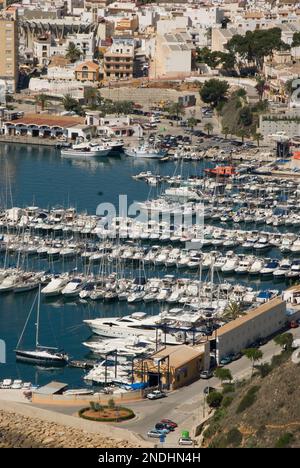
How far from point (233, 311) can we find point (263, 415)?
549cm

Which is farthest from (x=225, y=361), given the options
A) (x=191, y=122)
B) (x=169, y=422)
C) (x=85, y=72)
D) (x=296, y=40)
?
(x=296, y=40)

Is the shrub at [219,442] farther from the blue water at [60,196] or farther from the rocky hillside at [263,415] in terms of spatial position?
the blue water at [60,196]

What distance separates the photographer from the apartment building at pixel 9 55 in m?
39.5

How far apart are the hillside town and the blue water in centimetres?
5

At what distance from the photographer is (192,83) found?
39.4 m

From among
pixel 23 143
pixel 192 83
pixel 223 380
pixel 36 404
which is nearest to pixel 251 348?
pixel 223 380

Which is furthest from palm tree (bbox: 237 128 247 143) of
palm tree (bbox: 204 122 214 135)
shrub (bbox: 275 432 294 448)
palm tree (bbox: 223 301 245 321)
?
shrub (bbox: 275 432 294 448)

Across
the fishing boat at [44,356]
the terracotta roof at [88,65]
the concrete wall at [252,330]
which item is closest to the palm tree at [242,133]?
the terracotta roof at [88,65]

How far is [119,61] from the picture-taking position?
40.3 m

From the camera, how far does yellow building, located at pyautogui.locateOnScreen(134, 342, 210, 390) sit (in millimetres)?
17812

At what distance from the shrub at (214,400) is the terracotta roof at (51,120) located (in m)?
19.4

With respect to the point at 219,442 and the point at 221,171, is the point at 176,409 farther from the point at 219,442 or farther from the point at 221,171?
the point at 221,171

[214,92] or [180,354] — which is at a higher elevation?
[214,92]
